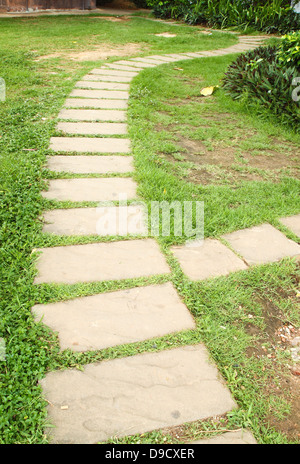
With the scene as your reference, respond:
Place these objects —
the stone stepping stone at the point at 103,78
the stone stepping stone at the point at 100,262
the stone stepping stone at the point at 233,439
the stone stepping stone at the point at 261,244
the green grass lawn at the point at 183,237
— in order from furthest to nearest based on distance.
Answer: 1. the stone stepping stone at the point at 103,78
2. the stone stepping stone at the point at 261,244
3. the stone stepping stone at the point at 100,262
4. the green grass lawn at the point at 183,237
5. the stone stepping stone at the point at 233,439

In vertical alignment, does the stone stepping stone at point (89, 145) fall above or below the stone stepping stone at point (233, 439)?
above

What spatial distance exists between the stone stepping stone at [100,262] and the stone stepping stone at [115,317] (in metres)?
0.15

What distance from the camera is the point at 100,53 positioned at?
7367mm

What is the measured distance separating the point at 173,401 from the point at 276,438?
1.37ft

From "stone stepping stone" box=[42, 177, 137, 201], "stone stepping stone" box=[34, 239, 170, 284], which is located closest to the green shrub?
"stone stepping stone" box=[42, 177, 137, 201]

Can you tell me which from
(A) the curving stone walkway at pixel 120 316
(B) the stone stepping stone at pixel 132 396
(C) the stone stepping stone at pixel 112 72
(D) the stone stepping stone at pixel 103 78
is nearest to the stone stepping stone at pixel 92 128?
(A) the curving stone walkway at pixel 120 316

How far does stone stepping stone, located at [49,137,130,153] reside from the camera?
11.4 feet

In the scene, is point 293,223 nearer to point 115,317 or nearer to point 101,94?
point 115,317

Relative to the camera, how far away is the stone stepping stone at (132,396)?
142 centimetres

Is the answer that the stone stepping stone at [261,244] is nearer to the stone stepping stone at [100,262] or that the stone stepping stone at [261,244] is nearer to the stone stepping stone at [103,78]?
the stone stepping stone at [100,262]

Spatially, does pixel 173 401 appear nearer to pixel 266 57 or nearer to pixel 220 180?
pixel 220 180

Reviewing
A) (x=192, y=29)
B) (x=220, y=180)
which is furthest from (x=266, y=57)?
(x=192, y=29)

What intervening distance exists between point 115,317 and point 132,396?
43 cm

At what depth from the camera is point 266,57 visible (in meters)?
5.57
